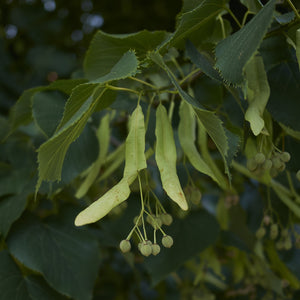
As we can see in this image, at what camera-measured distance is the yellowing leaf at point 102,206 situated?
1.52 ft

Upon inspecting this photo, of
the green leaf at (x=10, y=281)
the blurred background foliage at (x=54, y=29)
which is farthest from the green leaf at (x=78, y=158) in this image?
the blurred background foliage at (x=54, y=29)

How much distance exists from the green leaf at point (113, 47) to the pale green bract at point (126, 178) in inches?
6.9

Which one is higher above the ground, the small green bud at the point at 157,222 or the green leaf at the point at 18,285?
the small green bud at the point at 157,222

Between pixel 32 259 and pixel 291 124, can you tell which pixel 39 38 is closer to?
pixel 32 259

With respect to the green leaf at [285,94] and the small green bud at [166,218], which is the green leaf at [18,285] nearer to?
the small green bud at [166,218]

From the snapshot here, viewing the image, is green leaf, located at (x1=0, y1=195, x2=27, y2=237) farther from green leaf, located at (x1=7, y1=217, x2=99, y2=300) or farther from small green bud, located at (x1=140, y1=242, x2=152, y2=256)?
small green bud, located at (x1=140, y1=242, x2=152, y2=256)

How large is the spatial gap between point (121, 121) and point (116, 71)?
2.27 feet

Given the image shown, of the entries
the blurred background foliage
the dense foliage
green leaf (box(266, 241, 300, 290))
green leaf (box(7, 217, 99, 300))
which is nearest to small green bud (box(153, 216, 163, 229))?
the dense foliage

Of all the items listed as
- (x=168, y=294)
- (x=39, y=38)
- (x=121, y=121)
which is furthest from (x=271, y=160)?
(x=39, y=38)

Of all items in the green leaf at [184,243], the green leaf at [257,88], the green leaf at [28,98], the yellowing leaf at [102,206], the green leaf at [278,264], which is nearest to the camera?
the yellowing leaf at [102,206]

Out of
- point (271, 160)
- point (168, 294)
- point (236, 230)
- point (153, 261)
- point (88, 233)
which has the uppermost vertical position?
point (271, 160)

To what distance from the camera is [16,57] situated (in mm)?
2107

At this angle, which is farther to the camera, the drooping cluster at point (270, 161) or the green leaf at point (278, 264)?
the green leaf at point (278, 264)

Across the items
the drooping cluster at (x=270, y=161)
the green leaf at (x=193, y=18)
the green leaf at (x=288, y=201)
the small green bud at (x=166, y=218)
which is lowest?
the green leaf at (x=288, y=201)
